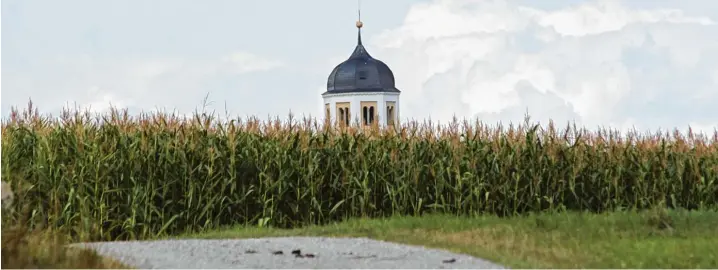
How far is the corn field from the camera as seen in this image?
13875mm

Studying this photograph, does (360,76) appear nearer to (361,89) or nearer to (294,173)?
(361,89)

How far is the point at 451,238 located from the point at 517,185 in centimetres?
353

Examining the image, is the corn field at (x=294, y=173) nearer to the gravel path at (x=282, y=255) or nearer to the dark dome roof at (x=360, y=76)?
the gravel path at (x=282, y=255)

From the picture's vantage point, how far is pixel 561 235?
12.6 meters

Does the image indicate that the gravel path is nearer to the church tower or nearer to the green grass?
the green grass

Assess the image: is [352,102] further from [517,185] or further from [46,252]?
[46,252]

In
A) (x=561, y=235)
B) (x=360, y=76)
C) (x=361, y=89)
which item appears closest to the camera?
(x=561, y=235)

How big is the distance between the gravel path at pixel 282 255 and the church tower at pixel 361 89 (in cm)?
5984

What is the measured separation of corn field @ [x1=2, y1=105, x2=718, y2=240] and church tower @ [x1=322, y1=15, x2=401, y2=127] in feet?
180

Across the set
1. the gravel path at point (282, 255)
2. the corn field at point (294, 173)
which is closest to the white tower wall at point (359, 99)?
the corn field at point (294, 173)

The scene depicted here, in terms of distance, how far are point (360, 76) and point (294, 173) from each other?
187 feet

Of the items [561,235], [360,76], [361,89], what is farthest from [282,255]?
[360,76]

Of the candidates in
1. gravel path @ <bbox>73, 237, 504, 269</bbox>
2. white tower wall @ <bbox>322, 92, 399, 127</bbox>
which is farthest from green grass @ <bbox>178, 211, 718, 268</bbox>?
white tower wall @ <bbox>322, 92, 399, 127</bbox>

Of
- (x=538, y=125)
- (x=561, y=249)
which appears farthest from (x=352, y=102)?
(x=561, y=249)
